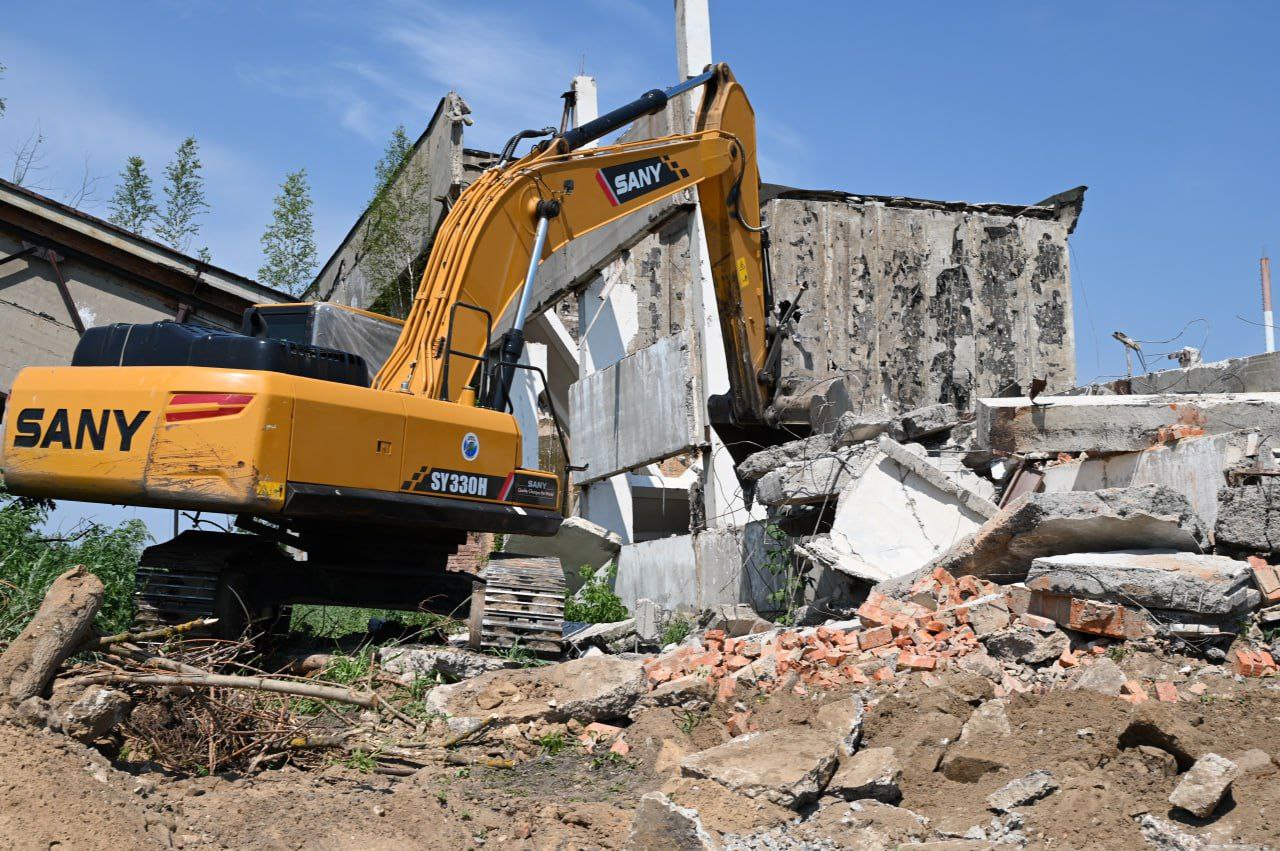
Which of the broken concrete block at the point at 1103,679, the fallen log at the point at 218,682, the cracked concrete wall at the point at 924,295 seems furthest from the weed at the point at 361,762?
the cracked concrete wall at the point at 924,295

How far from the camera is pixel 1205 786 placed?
3873 millimetres

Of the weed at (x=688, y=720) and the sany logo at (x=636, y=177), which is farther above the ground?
the sany logo at (x=636, y=177)

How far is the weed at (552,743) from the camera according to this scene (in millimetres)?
5574

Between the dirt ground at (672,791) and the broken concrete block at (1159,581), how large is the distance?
47 centimetres

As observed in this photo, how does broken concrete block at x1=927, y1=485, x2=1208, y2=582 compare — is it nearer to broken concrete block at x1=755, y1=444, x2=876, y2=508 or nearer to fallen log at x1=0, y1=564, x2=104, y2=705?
broken concrete block at x1=755, y1=444, x2=876, y2=508

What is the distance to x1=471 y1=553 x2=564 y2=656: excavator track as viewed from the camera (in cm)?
691

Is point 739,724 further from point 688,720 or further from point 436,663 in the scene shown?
point 436,663

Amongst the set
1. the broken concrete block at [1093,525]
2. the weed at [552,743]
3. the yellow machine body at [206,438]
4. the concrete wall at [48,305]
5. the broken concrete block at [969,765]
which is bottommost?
the weed at [552,743]

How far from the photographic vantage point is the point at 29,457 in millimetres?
6191

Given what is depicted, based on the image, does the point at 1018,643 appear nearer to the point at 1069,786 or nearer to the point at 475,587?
the point at 1069,786

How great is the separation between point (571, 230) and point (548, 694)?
141 inches

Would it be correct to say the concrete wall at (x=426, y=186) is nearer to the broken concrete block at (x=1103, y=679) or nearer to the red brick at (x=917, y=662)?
the red brick at (x=917, y=662)

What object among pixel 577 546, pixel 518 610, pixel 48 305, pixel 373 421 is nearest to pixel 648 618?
pixel 577 546

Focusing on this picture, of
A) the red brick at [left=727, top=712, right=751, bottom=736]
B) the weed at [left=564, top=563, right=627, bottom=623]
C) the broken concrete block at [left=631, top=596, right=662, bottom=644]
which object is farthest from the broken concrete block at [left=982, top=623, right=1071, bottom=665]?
the weed at [left=564, top=563, right=627, bottom=623]
